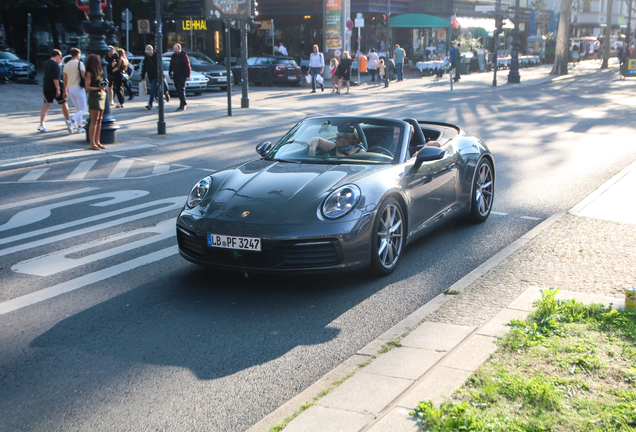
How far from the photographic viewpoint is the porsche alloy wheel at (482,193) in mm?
7074

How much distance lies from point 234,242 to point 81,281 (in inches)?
55.7

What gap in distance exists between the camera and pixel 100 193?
8.91 meters

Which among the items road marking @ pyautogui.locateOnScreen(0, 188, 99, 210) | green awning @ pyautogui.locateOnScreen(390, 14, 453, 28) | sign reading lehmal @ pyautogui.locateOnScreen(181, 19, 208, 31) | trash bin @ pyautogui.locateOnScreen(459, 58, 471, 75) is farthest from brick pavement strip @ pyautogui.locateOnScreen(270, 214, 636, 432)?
sign reading lehmal @ pyautogui.locateOnScreen(181, 19, 208, 31)

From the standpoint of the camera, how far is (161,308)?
470cm

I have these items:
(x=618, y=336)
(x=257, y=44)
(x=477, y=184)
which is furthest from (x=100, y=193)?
(x=257, y=44)

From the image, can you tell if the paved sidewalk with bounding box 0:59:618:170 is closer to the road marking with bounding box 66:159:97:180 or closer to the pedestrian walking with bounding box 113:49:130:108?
the pedestrian walking with bounding box 113:49:130:108

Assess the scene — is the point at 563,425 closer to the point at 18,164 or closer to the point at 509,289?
the point at 509,289

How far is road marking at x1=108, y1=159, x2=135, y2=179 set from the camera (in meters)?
10.3

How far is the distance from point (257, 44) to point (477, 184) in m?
44.9

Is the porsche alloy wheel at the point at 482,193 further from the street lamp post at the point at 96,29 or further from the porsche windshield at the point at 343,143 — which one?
the street lamp post at the point at 96,29

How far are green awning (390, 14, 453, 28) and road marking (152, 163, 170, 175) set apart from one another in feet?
120

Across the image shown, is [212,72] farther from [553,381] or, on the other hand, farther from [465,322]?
[553,381]

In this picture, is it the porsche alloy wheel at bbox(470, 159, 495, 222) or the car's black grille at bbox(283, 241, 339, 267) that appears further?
the porsche alloy wheel at bbox(470, 159, 495, 222)

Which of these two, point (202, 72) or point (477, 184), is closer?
point (477, 184)
